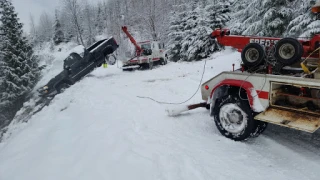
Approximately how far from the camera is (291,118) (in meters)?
3.78

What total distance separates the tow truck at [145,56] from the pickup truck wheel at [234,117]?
13.1 metres

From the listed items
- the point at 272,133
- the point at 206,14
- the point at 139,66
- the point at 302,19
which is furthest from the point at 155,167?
the point at 206,14

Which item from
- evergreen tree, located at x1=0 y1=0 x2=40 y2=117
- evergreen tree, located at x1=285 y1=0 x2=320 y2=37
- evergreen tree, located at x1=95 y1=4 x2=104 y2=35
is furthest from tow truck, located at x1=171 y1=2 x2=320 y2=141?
evergreen tree, located at x1=95 y1=4 x2=104 y2=35

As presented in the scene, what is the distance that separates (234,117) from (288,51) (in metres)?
1.51

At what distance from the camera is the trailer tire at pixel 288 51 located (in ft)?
13.7

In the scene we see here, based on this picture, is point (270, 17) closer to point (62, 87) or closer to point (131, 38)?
point (131, 38)

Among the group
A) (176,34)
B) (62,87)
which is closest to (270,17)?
(62,87)

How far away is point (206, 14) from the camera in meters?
20.1

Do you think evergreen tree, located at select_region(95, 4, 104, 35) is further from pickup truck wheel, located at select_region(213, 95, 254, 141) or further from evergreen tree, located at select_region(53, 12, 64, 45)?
pickup truck wheel, located at select_region(213, 95, 254, 141)

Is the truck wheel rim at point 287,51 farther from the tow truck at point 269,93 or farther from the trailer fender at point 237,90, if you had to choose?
the trailer fender at point 237,90

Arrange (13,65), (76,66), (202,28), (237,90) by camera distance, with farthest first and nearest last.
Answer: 1. (202,28)
2. (13,65)
3. (76,66)
4. (237,90)

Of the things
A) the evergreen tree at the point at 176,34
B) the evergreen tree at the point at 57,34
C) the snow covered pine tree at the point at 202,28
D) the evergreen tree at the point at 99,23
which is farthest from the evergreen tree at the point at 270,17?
the evergreen tree at the point at 99,23

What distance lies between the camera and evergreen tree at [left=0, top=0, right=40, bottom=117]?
56.7ft

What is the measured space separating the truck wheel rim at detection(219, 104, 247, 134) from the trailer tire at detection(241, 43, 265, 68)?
41.6 inches
